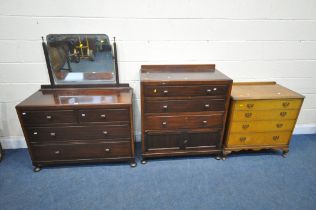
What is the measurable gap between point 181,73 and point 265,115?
1.04 m

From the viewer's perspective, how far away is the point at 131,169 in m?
2.15

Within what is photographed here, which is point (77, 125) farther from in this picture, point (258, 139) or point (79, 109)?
point (258, 139)

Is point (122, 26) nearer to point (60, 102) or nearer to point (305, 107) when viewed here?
point (60, 102)

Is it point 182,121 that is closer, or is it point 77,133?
point 77,133

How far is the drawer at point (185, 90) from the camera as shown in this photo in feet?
6.22

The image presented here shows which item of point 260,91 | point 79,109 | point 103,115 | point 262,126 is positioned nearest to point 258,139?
point 262,126

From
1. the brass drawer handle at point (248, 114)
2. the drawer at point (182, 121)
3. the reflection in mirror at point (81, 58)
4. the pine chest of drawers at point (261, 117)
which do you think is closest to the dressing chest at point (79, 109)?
the reflection in mirror at point (81, 58)

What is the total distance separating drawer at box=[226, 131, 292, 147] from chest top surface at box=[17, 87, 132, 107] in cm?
127

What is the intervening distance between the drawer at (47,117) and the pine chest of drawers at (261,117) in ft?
5.46

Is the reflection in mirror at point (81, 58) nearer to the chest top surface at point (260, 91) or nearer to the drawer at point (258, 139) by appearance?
the chest top surface at point (260, 91)

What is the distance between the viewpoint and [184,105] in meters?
2.00

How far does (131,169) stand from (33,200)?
934 mm

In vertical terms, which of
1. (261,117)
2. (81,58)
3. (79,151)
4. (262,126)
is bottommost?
(79,151)

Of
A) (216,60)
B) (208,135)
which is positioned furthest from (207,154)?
(216,60)
